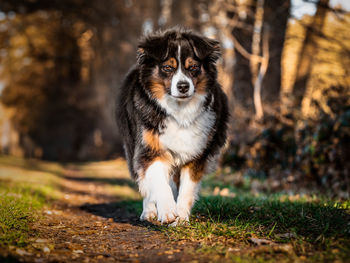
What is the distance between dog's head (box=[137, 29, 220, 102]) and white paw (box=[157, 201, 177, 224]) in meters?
1.23

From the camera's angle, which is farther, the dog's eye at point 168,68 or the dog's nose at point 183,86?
the dog's eye at point 168,68

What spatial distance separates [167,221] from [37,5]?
1537cm

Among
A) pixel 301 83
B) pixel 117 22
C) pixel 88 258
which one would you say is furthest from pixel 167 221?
pixel 117 22

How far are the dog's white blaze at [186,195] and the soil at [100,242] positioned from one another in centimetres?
37

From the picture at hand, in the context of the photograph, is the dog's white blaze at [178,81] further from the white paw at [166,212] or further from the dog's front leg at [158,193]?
the white paw at [166,212]

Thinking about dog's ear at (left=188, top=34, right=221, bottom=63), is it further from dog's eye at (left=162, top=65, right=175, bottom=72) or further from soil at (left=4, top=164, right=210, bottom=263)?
soil at (left=4, top=164, right=210, bottom=263)

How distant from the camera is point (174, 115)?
13.9ft

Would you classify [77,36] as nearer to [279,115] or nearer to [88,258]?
[279,115]

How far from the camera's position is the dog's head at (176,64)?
13.5 ft

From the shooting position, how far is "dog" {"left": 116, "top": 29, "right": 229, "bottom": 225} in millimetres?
4086

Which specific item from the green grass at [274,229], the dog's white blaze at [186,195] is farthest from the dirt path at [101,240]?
the dog's white blaze at [186,195]

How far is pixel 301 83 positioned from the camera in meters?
14.3

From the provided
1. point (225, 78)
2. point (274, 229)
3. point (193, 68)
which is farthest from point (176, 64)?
point (225, 78)

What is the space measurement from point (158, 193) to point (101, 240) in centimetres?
76
